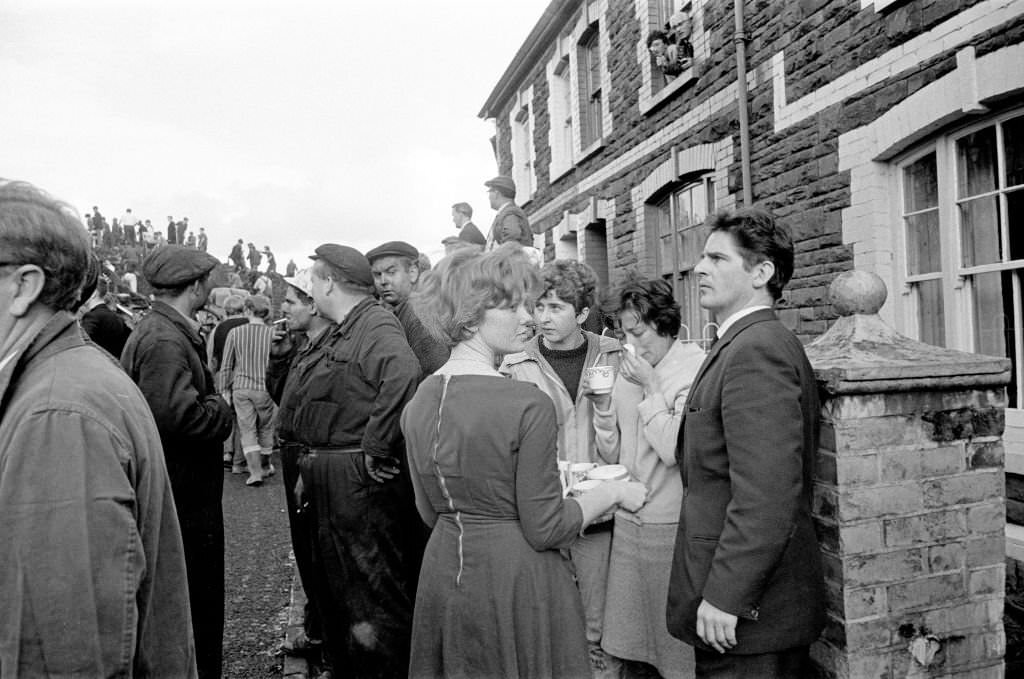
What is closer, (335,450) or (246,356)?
(335,450)

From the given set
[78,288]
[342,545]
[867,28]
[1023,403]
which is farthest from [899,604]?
[867,28]

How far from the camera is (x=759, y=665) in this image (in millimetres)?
2168

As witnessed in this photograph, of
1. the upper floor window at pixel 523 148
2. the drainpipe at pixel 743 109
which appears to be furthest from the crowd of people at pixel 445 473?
the upper floor window at pixel 523 148

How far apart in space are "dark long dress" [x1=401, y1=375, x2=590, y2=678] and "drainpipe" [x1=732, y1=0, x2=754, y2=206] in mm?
6214

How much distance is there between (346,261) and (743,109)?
539 cm

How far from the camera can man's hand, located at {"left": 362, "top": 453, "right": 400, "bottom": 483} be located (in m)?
3.71

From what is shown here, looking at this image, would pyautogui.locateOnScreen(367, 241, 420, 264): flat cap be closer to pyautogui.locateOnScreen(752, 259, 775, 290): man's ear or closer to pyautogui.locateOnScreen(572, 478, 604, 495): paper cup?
pyautogui.locateOnScreen(572, 478, 604, 495): paper cup

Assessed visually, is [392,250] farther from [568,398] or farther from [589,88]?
[589,88]

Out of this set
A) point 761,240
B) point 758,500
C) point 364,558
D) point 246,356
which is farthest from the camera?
point 246,356

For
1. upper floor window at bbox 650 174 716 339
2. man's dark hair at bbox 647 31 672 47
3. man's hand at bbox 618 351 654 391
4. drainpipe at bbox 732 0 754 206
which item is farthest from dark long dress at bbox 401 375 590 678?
man's dark hair at bbox 647 31 672 47

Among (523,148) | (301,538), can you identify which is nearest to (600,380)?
(301,538)

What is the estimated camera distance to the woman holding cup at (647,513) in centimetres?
310

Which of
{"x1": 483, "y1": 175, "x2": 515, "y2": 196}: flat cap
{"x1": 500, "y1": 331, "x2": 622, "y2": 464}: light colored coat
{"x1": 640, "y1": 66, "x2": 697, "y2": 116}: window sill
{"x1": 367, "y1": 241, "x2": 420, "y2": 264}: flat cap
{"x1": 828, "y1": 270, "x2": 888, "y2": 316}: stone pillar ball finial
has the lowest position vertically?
{"x1": 500, "y1": 331, "x2": 622, "y2": 464}: light colored coat

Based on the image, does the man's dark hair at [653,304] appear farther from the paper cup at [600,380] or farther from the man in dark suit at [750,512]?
the man in dark suit at [750,512]
